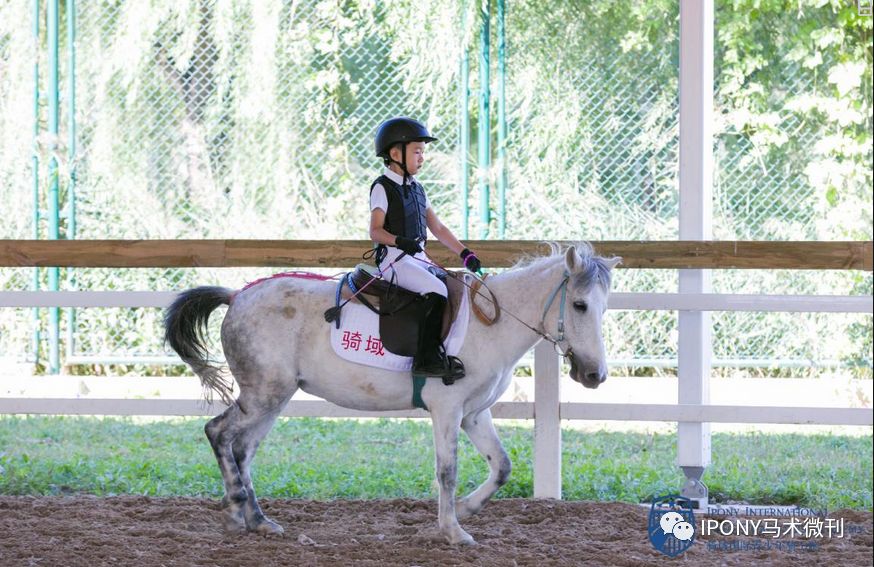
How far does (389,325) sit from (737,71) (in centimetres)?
594

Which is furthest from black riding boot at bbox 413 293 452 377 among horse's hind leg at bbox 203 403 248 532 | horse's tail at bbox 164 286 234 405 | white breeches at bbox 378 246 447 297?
horse's tail at bbox 164 286 234 405

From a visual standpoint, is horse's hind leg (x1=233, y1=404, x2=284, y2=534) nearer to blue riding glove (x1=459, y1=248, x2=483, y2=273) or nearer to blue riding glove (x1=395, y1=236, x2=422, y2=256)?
blue riding glove (x1=395, y1=236, x2=422, y2=256)

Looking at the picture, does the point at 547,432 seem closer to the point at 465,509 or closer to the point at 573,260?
the point at 465,509

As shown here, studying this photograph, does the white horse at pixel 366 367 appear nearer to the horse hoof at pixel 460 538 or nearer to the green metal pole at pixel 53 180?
the horse hoof at pixel 460 538

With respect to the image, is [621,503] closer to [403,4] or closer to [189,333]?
[189,333]

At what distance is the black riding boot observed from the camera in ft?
17.8

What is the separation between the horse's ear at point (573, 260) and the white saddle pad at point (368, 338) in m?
0.60

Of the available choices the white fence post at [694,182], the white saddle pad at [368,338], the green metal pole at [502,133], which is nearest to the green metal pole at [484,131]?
the green metal pole at [502,133]

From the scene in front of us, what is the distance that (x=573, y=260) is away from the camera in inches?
211

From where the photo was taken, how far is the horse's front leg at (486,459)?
18.8 feet

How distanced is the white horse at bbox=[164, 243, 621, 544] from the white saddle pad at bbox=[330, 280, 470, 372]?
46 millimetres

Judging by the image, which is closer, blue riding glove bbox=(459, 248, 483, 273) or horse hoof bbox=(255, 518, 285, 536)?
blue riding glove bbox=(459, 248, 483, 273)

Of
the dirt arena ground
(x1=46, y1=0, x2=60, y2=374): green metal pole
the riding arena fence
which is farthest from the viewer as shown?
(x1=46, y1=0, x2=60, y2=374): green metal pole
